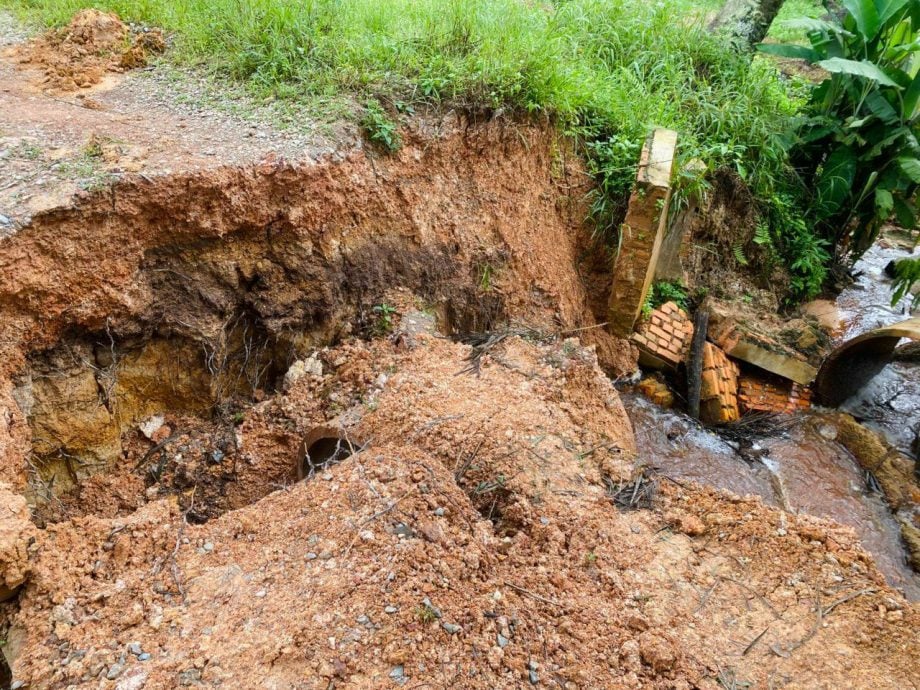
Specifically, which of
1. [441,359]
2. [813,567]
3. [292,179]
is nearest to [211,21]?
[292,179]

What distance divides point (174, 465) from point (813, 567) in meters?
3.48

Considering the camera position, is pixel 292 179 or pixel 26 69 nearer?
pixel 292 179

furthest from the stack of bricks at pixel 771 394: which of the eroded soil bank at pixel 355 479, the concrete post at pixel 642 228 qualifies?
the eroded soil bank at pixel 355 479

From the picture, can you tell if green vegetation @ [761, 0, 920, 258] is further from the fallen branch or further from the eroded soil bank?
the fallen branch

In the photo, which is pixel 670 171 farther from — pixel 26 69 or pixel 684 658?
pixel 26 69

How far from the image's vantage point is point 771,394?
571 centimetres

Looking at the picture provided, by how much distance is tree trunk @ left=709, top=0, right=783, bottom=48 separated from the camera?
664 centimetres

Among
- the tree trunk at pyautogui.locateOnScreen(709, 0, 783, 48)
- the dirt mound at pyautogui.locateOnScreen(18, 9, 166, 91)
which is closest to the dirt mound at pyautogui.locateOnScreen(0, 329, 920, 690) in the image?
the dirt mound at pyautogui.locateOnScreen(18, 9, 166, 91)

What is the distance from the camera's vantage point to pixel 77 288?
3.13m

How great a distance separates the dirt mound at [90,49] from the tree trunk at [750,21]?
5.74 m

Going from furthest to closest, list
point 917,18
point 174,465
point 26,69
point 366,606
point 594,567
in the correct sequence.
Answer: point 917,18 < point 26,69 < point 174,465 < point 594,567 < point 366,606

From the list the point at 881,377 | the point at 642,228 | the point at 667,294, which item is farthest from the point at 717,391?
the point at 881,377

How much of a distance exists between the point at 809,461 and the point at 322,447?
4054mm

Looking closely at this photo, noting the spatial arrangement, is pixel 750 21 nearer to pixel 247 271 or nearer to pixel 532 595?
pixel 247 271
